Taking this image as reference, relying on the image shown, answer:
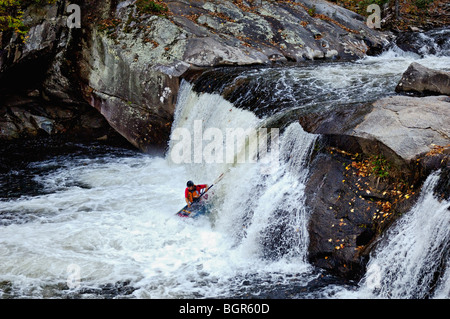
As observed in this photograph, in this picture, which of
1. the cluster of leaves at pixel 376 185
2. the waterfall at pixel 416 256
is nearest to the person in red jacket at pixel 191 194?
the cluster of leaves at pixel 376 185

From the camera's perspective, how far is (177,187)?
34.4 ft

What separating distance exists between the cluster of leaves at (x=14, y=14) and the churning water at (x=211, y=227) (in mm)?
5260

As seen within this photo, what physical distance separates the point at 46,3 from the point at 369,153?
1264cm

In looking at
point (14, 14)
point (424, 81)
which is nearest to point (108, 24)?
point (14, 14)

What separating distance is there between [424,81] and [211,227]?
227 inches

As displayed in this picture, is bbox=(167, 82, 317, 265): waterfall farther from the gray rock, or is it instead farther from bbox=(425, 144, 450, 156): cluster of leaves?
bbox=(425, 144, 450, 156): cluster of leaves

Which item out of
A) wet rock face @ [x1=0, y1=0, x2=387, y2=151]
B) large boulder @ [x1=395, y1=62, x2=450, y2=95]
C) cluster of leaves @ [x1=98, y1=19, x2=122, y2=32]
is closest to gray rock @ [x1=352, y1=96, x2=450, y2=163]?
large boulder @ [x1=395, y1=62, x2=450, y2=95]

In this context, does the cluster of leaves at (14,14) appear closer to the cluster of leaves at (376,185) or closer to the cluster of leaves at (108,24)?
the cluster of leaves at (108,24)

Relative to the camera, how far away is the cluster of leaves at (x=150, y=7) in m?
13.5

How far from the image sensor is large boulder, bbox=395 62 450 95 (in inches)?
328

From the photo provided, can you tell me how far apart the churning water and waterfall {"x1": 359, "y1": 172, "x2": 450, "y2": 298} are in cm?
1

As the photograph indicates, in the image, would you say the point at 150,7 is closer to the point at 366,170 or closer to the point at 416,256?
the point at 366,170
